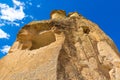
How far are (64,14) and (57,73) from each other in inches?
354

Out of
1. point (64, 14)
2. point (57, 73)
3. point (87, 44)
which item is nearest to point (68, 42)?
point (87, 44)

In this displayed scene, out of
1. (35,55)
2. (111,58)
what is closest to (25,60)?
(35,55)

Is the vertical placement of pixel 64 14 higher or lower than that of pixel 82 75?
higher

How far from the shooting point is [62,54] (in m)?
14.5

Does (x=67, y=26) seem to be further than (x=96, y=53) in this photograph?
Yes

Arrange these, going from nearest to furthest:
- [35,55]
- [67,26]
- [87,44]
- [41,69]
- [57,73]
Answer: [57,73]
[41,69]
[35,55]
[87,44]
[67,26]

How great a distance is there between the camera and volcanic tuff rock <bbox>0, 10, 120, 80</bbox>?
13.8m

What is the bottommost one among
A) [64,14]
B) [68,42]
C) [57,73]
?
[57,73]

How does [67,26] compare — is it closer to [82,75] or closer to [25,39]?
[25,39]

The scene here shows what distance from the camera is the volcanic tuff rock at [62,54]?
13.8m

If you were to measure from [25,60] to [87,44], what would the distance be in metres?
3.62

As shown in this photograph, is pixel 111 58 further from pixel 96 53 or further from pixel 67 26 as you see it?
pixel 67 26

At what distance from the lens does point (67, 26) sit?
57.6 ft

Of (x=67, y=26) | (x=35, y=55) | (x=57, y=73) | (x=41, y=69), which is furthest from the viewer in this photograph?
(x=67, y=26)
